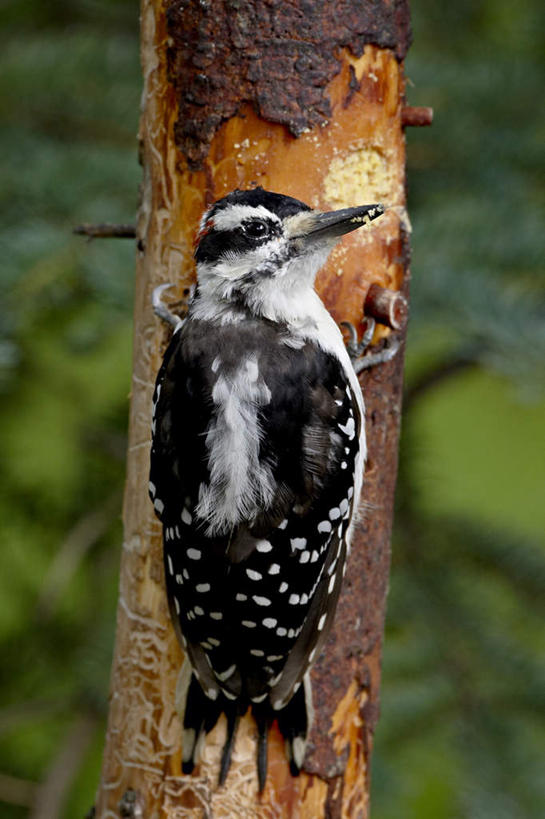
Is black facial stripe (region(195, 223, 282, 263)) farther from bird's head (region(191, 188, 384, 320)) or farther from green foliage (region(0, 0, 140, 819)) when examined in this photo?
green foliage (region(0, 0, 140, 819))

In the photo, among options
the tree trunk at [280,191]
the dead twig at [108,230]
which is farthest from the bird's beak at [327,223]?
the dead twig at [108,230]

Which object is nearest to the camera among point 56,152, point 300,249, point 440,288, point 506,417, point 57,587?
point 300,249

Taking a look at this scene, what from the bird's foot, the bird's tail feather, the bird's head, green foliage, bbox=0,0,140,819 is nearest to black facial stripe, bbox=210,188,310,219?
the bird's head

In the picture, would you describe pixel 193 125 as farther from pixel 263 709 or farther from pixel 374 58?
pixel 263 709


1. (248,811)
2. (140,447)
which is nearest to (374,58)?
(140,447)

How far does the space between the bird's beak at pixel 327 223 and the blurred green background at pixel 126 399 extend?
47cm

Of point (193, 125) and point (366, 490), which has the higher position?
point (193, 125)

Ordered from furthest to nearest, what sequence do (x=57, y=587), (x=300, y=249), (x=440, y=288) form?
(x=57, y=587) < (x=440, y=288) < (x=300, y=249)

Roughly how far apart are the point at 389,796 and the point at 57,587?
115cm

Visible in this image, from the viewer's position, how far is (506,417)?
4.41 metres

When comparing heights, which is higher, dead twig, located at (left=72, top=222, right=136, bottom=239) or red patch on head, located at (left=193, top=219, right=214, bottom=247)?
dead twig, located at (left=72, top=222, right=136, bottom=239)

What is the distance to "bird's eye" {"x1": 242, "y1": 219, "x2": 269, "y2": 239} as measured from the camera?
1.78 meters

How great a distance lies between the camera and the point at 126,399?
112 inches

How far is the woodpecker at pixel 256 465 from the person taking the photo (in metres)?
1.74
